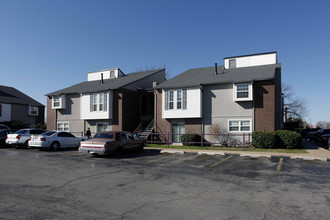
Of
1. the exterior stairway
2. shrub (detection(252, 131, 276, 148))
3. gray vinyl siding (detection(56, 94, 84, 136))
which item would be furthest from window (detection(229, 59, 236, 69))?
gray vinyl siding (detection(56, 94, 84, 136))

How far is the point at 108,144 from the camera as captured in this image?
14117 millimetres

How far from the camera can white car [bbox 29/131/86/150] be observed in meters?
17.5

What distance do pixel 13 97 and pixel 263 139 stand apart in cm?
4065

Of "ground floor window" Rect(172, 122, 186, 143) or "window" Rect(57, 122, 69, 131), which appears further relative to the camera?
"window" Rect(57, 122, 69, 131)

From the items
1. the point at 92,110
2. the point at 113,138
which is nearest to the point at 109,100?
the point at 92,110

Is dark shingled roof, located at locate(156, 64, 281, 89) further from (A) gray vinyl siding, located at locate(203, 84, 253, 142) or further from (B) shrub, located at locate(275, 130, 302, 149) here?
(B) shrub, located at locate(275, 130, 302, 149)

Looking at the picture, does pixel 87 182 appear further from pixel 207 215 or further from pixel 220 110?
pixel 220 110

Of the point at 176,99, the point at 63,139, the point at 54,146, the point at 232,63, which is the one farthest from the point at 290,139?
the point at 54,146

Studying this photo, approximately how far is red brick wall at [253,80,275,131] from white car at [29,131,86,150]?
14.8 m

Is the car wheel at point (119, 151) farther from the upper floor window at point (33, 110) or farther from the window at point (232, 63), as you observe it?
the upper floor window at point (33, 110)

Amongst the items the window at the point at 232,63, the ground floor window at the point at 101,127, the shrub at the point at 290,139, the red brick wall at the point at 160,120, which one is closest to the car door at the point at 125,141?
the red brick wall at the point at 160,120

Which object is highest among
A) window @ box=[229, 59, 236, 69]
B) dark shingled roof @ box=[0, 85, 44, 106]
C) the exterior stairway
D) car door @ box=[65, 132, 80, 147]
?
window @ box=[229, 59, 236, 69]

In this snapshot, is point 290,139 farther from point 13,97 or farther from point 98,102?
point 13,97

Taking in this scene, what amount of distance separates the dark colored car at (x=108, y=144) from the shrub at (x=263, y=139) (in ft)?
29.7
